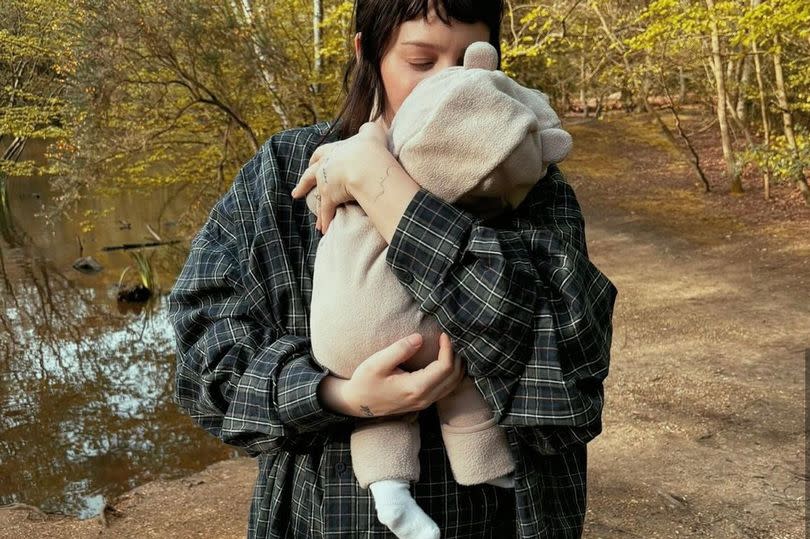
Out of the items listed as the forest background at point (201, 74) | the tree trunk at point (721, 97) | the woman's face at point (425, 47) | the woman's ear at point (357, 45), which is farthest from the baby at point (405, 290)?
the tree trunk at point (721, 97)

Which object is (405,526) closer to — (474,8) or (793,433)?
(474,8)

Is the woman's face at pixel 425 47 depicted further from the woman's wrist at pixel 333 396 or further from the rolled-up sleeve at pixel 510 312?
the woman's wrist at pixel 333 396

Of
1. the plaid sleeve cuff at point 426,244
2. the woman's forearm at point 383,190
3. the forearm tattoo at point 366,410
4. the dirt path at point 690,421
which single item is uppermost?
the woman's forearm at point 383,190

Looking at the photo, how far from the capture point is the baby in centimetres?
93

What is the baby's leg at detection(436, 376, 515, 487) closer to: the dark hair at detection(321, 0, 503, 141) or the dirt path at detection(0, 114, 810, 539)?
the dark hair at detection(321, 0, 503, 141)

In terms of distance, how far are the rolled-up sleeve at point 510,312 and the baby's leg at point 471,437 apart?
0.04m

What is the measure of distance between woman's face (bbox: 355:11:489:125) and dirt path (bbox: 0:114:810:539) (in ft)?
10.0

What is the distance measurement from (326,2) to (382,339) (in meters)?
11.8

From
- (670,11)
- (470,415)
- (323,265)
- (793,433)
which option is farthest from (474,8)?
(670,11)

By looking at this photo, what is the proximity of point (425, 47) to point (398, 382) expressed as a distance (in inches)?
23.6

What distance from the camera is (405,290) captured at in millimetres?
986

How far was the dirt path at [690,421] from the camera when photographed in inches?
145

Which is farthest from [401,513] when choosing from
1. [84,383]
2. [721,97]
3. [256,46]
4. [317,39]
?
[721,97]

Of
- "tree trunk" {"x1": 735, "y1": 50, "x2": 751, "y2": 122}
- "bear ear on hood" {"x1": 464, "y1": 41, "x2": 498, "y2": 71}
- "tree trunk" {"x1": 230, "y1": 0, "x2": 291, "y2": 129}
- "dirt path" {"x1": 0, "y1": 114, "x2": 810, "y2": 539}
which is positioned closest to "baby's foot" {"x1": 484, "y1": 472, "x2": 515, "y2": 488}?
"bear ear on hood" {"x1": 464, "y1": 41, "x2": 498, "y2": 71}
